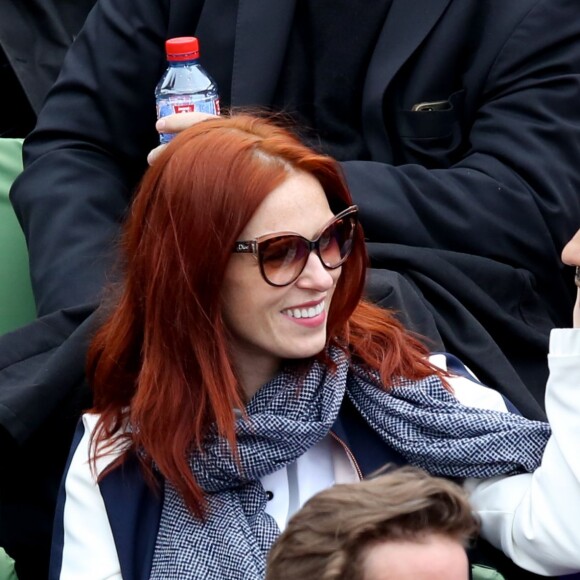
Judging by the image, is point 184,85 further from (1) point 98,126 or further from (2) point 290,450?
(2) point 290,450

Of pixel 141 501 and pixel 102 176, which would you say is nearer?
pixel 141 501

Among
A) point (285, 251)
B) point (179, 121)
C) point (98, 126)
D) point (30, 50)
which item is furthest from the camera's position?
point (30, 50)

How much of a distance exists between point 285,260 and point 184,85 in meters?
1.04

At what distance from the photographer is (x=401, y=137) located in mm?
2939

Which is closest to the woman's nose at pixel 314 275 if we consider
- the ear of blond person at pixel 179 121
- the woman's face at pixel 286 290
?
the woman's face at pixel 286 290

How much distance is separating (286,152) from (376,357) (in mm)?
380

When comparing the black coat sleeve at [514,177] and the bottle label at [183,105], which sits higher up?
the bottle label at [183,105]

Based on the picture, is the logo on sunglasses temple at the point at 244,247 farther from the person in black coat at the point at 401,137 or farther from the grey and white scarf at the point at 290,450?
the person in black coat at the point at 401,137

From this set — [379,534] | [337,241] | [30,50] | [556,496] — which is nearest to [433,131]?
[337,241]

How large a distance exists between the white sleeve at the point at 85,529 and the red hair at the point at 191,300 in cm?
6

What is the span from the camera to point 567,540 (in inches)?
72.6

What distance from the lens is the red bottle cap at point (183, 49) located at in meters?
2.79

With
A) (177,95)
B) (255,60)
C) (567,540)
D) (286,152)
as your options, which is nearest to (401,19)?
(255,60)

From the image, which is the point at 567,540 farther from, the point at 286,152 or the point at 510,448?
the point at 286,152
